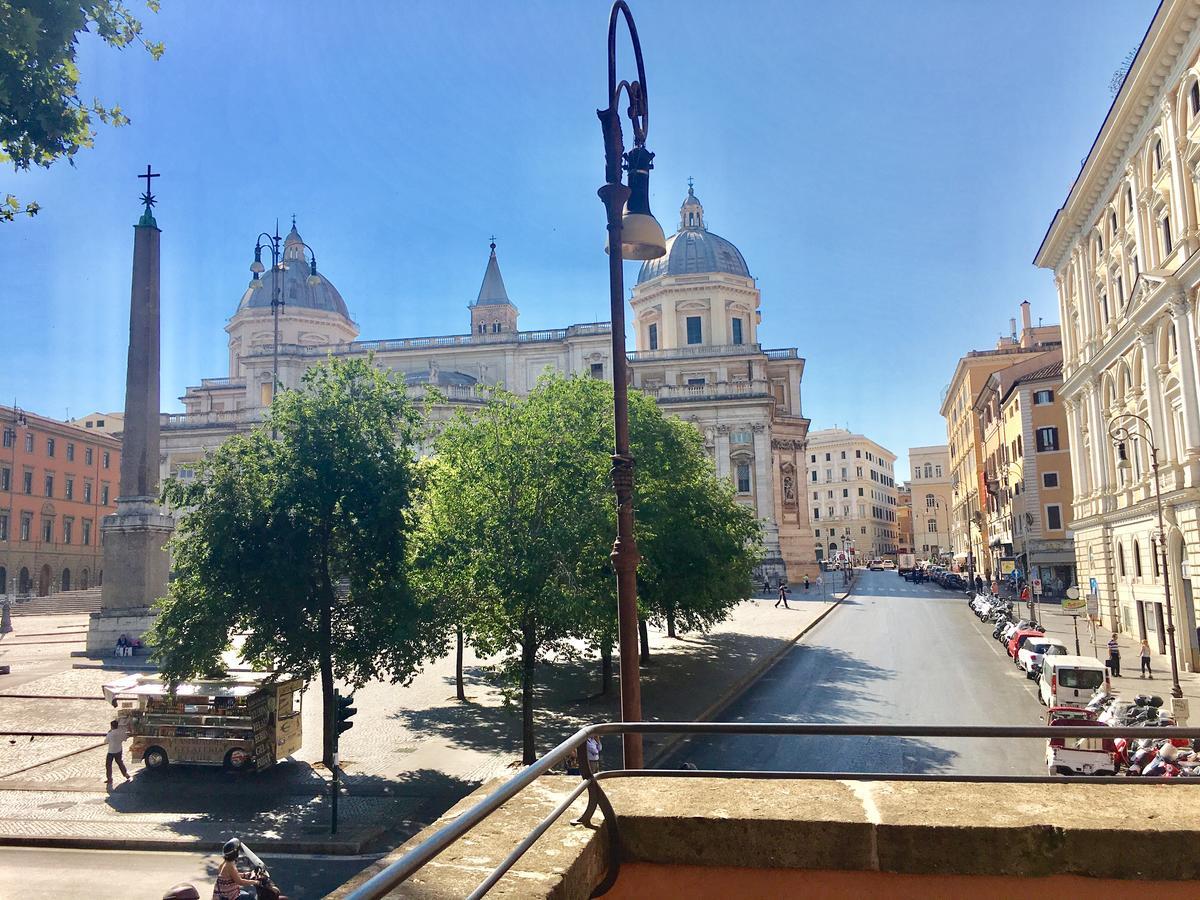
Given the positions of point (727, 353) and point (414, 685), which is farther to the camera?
point (727, 353)

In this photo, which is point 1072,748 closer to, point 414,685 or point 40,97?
point 40,97

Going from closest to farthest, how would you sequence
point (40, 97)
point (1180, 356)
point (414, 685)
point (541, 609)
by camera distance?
point (40, 97)
point (541, 609)
point (1180, 356)
point (414, 685)

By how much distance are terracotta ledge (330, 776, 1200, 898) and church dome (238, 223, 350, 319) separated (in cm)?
9179

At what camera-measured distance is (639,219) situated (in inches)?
348

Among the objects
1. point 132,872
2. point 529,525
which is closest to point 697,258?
point 529,525

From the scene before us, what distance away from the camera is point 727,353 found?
8288 cm

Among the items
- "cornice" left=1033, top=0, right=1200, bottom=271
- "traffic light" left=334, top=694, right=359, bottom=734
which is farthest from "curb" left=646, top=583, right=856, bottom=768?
"cornice" left=1033, top=0, right=1200, bottom=271

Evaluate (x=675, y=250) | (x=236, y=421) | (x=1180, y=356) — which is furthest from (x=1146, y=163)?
(x=236, y=421)

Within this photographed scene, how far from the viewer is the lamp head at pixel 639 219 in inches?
348

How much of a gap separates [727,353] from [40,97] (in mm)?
75956

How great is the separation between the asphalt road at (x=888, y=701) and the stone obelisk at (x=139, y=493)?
22.4m

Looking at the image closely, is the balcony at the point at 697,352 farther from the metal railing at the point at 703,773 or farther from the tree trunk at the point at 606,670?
the metal railing at the point at 703,773

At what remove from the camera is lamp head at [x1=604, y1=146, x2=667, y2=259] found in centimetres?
883

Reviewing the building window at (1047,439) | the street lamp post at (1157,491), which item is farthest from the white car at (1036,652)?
the building window at (1047,439)
